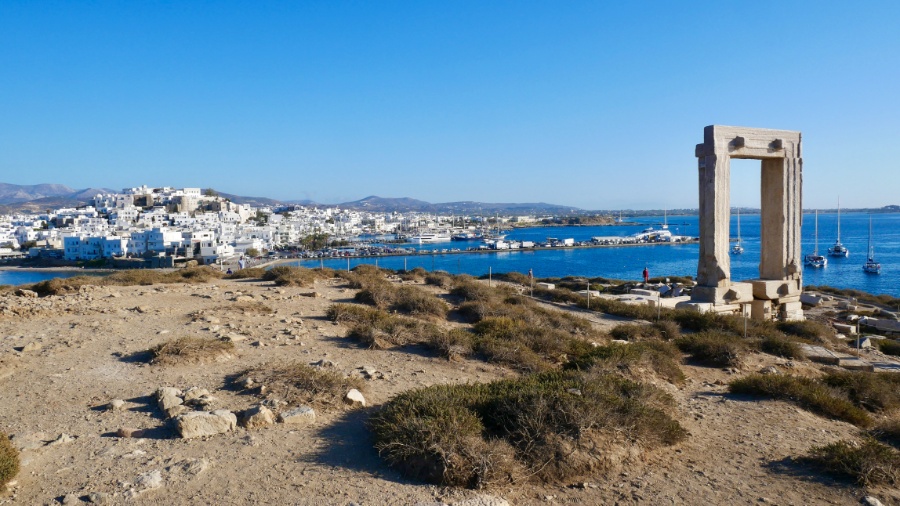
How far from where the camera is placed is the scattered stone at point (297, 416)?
18.1ft

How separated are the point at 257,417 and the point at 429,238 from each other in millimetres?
107358

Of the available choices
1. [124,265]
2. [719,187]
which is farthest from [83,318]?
[124,265]

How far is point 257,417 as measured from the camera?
5.45m

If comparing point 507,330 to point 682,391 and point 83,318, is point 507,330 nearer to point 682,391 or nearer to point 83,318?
point 682,391

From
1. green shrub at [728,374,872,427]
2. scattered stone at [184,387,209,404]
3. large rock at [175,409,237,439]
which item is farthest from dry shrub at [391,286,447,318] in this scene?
large rock at [175,409,237,439]

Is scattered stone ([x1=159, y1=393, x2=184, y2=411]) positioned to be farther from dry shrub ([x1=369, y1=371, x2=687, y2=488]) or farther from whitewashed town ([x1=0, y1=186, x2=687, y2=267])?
whitewashed town ([x1=0, y1=186, x2=687, y2=267])

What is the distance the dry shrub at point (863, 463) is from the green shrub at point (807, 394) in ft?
6.03

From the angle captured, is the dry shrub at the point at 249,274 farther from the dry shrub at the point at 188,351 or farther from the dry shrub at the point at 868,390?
the dry shrub at the point at 868,390

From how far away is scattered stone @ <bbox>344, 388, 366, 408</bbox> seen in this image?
6.08m

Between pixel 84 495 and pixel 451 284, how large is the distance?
14.5m

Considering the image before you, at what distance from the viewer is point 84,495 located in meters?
4.10

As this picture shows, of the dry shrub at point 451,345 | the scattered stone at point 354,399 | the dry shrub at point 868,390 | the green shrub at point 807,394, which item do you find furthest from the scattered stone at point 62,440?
the dry shrub at point 868,390

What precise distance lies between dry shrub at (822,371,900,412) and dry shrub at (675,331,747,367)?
5.47 feet

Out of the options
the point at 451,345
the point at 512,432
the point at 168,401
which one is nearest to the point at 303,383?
the point at 168,401
